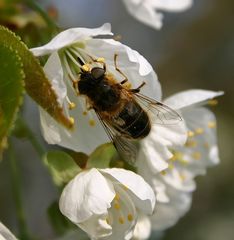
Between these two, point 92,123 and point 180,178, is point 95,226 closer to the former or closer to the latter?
point 92,123

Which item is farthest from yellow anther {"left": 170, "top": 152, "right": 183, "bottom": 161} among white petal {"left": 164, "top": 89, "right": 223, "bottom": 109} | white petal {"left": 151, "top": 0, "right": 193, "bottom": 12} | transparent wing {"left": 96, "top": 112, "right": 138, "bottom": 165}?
white petal {"left": 151, "top": 0, "right": 193, "bottom": 12}

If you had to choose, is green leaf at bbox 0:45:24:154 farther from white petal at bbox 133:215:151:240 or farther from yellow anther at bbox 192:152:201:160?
yellow anther at bbox 192:152:201:160

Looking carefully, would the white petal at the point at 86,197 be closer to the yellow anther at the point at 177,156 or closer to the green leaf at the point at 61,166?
the green leaf at the point at 61,166

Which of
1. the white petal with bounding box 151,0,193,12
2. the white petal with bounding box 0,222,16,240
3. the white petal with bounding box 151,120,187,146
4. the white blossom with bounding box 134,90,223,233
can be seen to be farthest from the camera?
the white petal with bounding box 151,0,193,12

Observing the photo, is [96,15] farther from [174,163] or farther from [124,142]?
[124,142]

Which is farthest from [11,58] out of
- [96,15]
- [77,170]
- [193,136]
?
[96,15]

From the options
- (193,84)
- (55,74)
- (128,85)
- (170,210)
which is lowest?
(193,84)

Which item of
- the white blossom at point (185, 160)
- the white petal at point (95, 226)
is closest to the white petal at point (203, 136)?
the white blossom at point (185, 160)

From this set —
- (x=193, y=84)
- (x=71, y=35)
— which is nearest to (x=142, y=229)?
(x=71, y=35)
